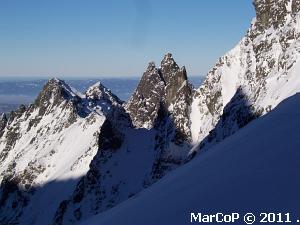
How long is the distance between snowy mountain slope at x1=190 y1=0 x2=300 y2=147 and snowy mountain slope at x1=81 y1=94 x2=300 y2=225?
33.6 metres

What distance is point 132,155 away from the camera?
102750 mm

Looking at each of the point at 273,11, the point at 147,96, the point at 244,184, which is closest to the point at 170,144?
the point at 147,96

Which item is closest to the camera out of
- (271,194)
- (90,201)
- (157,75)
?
(271,194)

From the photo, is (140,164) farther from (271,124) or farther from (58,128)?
(271,124)

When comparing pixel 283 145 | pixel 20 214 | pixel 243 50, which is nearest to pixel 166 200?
pixel 283 145

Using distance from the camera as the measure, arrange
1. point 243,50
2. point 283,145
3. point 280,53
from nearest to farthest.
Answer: point 283,145 < point 280,53 < point 243,50

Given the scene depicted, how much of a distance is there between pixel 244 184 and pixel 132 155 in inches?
3515

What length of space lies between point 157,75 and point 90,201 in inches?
1423

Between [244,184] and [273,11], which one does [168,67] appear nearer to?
[273,11]

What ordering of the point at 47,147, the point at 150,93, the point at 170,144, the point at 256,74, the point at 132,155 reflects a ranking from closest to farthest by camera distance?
1. the point at 256,74
2. the point at 170,144
3. the point at 132,155
4. the point at 150,93
5. the point at 47,147

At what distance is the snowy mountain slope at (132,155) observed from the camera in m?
89.3

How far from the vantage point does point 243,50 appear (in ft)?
253

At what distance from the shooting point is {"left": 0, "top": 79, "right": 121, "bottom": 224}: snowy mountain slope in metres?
117

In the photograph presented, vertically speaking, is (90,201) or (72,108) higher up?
(72,108)
